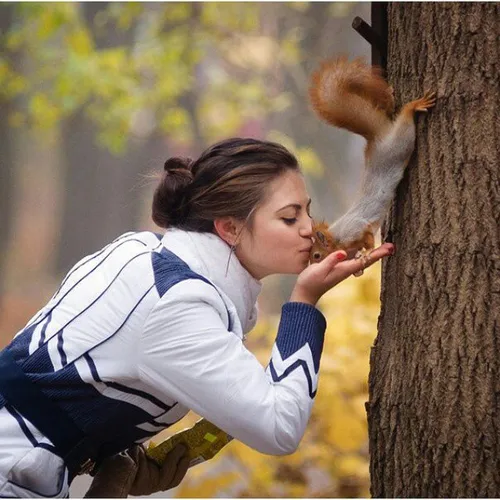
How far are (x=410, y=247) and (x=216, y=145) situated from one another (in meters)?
0.48

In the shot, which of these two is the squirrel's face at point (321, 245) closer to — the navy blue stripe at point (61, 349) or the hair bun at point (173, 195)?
the hair bun at point (173, 195)

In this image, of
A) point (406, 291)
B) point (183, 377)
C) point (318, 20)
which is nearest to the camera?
point (183, 377)

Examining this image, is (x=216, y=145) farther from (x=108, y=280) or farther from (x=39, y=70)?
(x=39, y=70)

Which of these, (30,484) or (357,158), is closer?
(30,484)

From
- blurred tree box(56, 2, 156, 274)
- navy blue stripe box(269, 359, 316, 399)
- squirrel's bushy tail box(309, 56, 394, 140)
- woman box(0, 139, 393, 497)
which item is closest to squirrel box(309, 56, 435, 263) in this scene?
squirrel's bushy tail box(309, 56, 394, 140)

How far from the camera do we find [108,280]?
1.65 metres

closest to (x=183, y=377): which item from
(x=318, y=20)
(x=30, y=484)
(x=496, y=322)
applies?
(x=30, y=484)

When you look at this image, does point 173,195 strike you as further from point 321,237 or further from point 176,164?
point 321,237

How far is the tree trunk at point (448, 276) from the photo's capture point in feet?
5.82

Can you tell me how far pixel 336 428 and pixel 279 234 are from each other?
1.87 m

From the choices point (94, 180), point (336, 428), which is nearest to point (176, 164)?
point (336, 428)

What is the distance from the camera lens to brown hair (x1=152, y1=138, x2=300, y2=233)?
1.74 meters

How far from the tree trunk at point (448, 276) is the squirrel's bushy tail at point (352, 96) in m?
0.07

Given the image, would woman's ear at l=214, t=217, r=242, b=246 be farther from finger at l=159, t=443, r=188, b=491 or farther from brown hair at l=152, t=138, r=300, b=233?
finger at l=159, t=443, r=188, b=491
